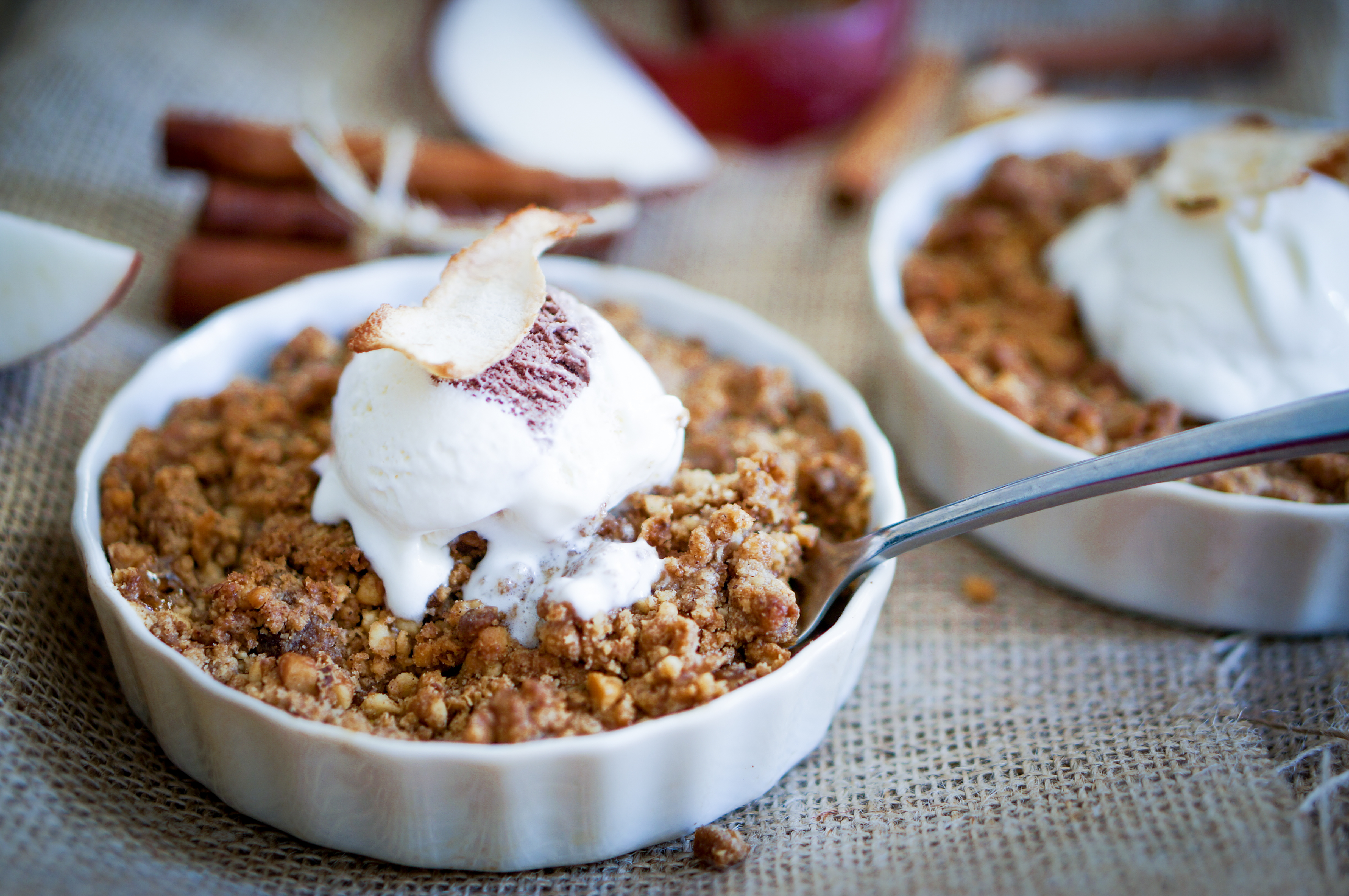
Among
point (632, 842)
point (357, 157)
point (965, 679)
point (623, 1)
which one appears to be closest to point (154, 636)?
point (632, 842)

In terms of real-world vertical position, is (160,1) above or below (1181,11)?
below

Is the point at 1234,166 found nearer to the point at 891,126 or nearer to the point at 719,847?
the point at 891,126

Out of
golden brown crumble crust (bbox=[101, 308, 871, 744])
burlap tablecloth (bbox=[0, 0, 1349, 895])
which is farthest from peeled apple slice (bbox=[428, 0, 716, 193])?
golden brown crumble crust (bbox=[101, 308, 871, 744])

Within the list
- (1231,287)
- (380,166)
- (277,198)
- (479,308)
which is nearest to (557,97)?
(380,166)

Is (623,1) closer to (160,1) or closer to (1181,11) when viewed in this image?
(160,1)

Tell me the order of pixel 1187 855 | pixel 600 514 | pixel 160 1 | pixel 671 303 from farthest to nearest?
1. pixel 160 1
2. pixel 671 303
3. pixel 600 514
4. pixel 1187 855

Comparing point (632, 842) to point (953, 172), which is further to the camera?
point (953, 172)

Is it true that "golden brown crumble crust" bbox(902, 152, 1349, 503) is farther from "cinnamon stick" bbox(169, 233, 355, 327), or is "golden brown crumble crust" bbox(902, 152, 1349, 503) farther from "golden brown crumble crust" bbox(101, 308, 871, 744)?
"cinnamon stick" bbox(169, 233, 355, 327)

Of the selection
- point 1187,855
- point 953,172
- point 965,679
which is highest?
point 953,172
